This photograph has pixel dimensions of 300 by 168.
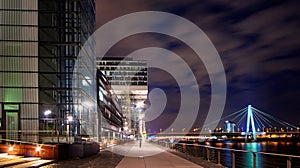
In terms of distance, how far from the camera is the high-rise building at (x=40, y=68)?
44.6 metres

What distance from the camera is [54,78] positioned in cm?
5128

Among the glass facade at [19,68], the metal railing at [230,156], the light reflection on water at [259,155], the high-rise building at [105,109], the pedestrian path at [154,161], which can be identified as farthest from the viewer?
the high-rise building at [105,109]

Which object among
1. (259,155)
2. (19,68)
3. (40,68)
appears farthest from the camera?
(259,155)

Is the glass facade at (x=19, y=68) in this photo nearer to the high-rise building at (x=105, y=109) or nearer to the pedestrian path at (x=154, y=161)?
the high-rise building at (x=105, y=109)

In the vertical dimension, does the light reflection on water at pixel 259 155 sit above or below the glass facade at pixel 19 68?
below

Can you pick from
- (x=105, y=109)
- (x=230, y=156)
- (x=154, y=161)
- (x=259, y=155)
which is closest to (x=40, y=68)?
(x=230, y=156)

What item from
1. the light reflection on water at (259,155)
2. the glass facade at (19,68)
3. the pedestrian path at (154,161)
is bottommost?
the light reflection on water at (259,155)

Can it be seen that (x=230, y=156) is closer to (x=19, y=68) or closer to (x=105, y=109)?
(x=19, y=68)

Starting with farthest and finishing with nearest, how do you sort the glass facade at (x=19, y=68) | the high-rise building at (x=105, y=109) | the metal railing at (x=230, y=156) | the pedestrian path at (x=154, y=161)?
the high-rise building at (x=105, y=109) < the glass facade at (x=19, y=68) < the pedestrian path at (x=154, y=161) < the metal railing at (x=230, y=156)

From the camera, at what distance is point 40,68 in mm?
47312

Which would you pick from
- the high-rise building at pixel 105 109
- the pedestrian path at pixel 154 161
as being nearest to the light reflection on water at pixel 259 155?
the pedestrian path at pixel 154 161

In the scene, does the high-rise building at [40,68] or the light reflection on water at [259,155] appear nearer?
the light reflection on water at [259,155]

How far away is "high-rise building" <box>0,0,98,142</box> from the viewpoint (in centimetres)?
4459

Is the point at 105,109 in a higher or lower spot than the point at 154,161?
higher
